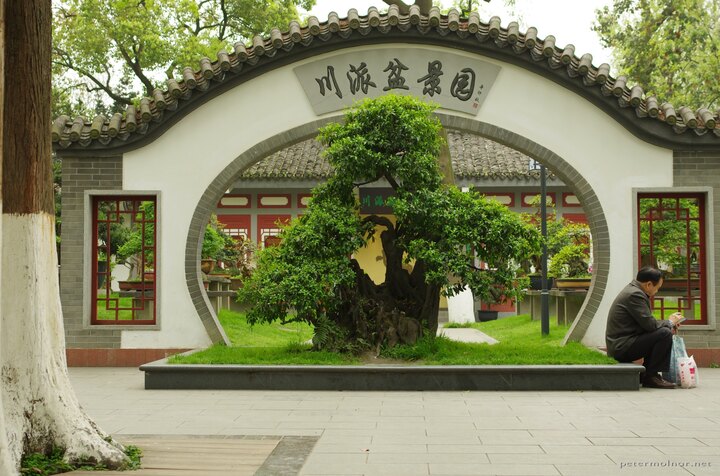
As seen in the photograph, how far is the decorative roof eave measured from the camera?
34.0 feet

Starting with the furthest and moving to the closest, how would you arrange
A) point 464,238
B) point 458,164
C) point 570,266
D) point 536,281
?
1. point 458,164
2. point 536,281
3. point 570,266
4. point 464,238

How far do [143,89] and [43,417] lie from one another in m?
20.4

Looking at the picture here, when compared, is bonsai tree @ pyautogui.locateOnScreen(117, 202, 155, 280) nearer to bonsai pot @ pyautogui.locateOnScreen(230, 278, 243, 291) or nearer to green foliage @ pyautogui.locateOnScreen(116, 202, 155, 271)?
green foliage @ pyautogui.locateOnScreen(116, 202, 155, 271)

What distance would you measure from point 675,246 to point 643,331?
14.6 ft

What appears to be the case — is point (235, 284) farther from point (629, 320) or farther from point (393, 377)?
point (629, 320)

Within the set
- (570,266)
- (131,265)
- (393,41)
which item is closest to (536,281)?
(570,266)

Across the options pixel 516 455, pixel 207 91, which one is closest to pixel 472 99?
pixel 207 91

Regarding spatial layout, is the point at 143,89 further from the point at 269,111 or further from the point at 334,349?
the point at 334,349

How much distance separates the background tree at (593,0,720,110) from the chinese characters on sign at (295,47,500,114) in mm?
12572

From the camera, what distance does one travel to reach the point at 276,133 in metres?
10.8

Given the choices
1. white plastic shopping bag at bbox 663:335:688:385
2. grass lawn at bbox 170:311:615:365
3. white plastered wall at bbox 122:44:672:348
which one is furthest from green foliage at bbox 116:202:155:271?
white plastic shopping bag at bbox 663:335:688:385

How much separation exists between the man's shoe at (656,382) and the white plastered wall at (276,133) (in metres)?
1.65

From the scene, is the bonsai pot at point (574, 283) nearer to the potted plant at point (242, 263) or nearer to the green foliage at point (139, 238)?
the potted plant at point (242, 263)

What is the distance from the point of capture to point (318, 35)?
10438 mm
